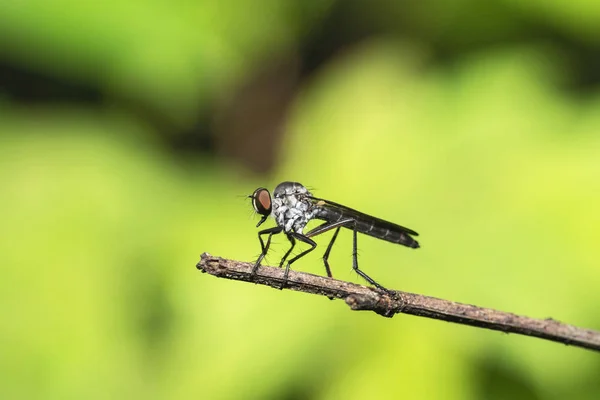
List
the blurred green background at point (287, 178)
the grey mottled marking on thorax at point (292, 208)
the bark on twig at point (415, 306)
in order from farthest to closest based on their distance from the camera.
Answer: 1. the grey mottled marking on thorax at point (292, 208)
2. the blurred green background at point (287, 178)
3. the bark on twig at point (415, 306)

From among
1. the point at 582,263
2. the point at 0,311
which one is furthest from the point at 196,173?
the point at 582,263

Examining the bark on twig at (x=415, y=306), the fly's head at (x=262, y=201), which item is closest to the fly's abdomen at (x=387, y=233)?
Result: the fly's head at (x=262, y=201)

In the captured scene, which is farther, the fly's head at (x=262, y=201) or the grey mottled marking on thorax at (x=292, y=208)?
the grey mottled marking on thorax at (x=292, y=208)

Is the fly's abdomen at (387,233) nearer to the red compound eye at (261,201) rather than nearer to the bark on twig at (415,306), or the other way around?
the red compound eye at (261,201)

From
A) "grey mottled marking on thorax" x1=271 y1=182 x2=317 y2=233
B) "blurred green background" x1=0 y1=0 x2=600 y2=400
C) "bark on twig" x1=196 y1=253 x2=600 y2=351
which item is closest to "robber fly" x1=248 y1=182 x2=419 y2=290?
"grey mottled marking on thorax" x1=271 y1=182 x2=317 y2=233

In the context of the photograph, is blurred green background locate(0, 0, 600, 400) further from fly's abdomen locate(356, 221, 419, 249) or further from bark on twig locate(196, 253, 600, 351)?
bark on twig locate(196, 253, 600, 351)

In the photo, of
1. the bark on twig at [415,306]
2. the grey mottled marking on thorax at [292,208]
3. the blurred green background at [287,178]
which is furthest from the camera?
the grey mottled marking on thorax at [292,208]

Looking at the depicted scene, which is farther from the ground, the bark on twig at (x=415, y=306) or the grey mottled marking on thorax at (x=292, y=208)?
the grey mottled marking on thorax at (x=292, y=208)
